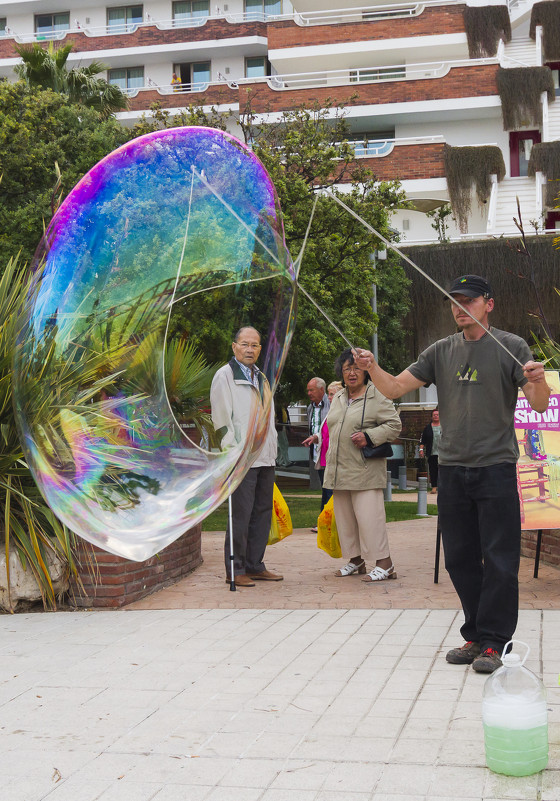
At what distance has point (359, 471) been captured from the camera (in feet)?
25.0

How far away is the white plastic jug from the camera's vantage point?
3.39 meters

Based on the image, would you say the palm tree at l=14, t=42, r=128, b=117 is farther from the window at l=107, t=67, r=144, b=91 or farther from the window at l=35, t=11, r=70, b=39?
the window at l=35, t=11, r=70, b=39

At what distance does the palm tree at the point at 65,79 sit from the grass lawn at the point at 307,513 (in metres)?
14.4

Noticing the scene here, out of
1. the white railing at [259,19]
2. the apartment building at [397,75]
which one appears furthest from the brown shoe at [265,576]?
the white railing at [259,19]

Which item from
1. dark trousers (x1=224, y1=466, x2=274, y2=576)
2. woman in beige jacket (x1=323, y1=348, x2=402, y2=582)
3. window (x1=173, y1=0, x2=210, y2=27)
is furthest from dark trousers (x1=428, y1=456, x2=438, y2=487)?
window (x1=173, y1=0, x2=210, y2=27)

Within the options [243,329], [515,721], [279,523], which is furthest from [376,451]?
[515,721]

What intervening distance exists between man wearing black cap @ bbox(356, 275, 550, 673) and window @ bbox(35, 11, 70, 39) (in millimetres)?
53530

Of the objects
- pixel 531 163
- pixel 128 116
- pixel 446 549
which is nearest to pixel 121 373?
pixel 446 549

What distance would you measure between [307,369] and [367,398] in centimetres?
1010

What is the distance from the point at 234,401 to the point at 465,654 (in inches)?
79.1

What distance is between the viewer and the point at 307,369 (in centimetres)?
1795

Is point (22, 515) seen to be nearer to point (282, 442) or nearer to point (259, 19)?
point (282, 442)

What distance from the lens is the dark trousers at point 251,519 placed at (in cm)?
742

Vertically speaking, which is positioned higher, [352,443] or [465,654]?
[352,443]
